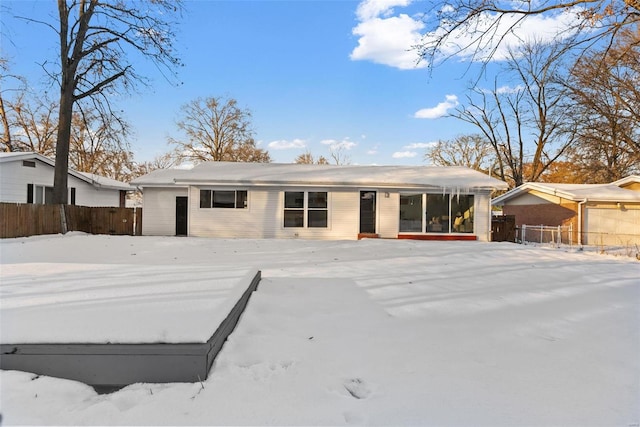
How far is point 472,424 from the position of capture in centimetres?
217

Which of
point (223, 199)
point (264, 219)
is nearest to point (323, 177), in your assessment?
point (264, 219)

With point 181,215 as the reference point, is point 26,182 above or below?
above

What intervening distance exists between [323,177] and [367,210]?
87.7 inches

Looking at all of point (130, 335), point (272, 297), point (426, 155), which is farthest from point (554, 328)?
point (426, 155)

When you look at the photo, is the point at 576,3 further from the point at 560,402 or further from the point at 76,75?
the point at 76,75

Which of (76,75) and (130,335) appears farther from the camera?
(76,75)

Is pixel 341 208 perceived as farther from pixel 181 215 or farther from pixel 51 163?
pixel 51 163

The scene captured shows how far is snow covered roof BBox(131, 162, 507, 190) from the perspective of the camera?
45.3ft

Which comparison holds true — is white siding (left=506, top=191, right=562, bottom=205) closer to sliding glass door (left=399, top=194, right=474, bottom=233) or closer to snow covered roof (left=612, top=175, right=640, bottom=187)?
snow covered roof (left=612, top=175, right=640, bottom=187)

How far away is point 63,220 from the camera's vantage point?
14305 millimetres

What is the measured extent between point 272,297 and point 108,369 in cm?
256

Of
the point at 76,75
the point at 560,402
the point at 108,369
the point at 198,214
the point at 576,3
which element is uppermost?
the point at 76,75

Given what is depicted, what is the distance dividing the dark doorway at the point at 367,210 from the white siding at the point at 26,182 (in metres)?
14.8

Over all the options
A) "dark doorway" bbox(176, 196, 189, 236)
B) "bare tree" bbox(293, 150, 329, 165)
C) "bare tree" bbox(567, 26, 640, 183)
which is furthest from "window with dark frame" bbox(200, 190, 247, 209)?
"bare tree" bbox(293, 150, 329, 165)
